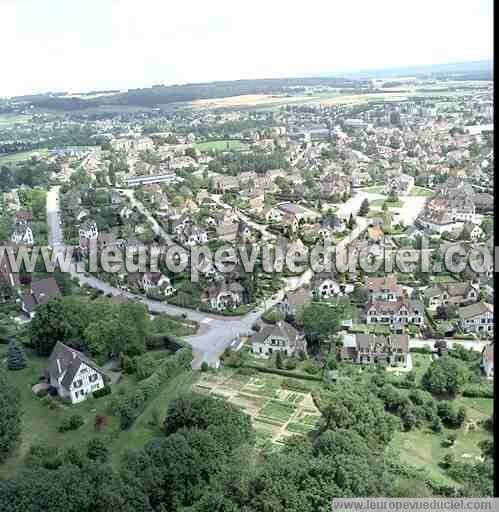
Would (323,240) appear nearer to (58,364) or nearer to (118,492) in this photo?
(58,364)

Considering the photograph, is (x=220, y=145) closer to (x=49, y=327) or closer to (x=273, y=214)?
(x=273, y=214)

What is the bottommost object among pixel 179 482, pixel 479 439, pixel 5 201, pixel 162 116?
pixel 479 439

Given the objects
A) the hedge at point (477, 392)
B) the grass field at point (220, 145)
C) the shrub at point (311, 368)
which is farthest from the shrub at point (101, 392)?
the grass field at point (220, 145)

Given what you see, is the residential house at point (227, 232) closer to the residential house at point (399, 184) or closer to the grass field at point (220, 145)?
the residential house at point (399, 184)

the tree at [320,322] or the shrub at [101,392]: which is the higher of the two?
the tree at [320,322]

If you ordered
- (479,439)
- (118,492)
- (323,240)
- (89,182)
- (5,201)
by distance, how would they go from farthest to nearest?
(89,182), (5,201), (323,240), (479,439), (118,492)

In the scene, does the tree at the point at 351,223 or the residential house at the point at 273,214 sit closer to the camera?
the tree at the point at 351,223

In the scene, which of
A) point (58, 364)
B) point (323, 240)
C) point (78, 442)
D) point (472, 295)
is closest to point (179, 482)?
point (78, 442)

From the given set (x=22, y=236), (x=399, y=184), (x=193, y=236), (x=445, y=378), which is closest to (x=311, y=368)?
(x=445, y=378)
